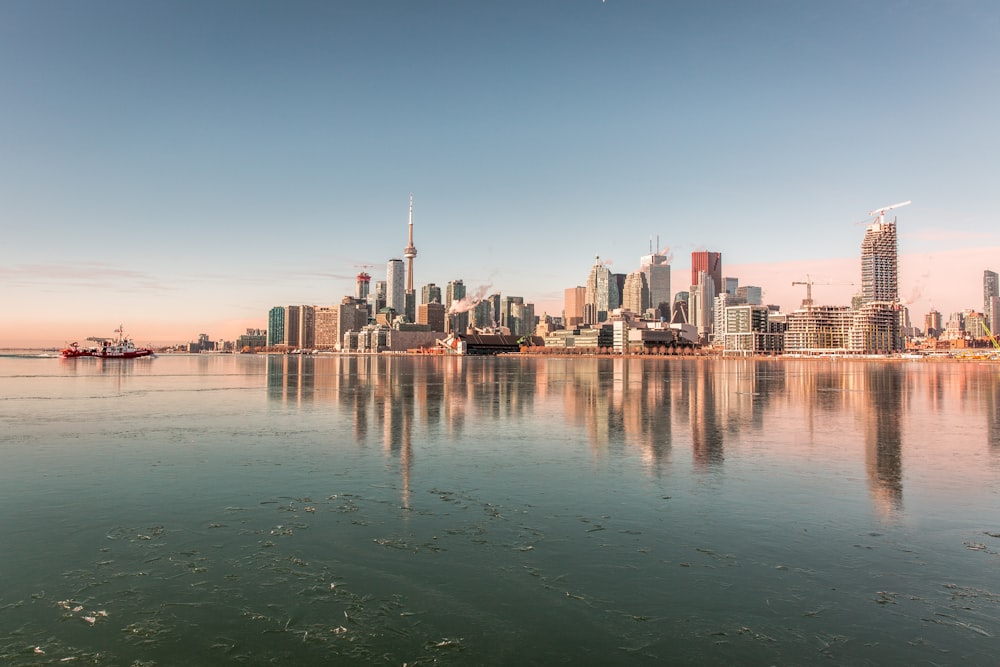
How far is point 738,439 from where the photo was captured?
126 feet

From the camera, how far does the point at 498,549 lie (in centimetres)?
1773

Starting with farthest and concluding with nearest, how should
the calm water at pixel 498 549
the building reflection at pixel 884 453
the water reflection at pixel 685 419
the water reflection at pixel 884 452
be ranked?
the water reflection at pixel 685 419 → the water reflection at pixel 884 452 → the building reflection at pixel 884 453 → the calm water at pixel 498 549

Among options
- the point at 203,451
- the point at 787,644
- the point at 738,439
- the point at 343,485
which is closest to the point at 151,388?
the point at 203,451

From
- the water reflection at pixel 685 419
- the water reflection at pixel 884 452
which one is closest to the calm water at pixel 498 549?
the water reflection at pixel 884 452

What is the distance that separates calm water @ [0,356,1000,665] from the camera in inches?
493

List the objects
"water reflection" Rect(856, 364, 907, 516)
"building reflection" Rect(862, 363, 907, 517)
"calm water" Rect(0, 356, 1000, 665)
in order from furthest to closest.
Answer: "water reflection" Rect(856, 364, 907, 516), "building reflection" Rect(862, 363, 907, 517), "calm water" Rect(0, 356, 1000, 665)

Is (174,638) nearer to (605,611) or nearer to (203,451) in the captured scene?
(605,611)

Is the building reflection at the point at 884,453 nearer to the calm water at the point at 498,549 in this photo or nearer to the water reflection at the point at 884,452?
the water reflection at the point at 884,452

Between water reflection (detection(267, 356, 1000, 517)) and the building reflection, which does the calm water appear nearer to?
the building reflection

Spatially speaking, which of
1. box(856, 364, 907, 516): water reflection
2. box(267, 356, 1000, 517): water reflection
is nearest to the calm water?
box(856, 364, 907, 516): water reflection

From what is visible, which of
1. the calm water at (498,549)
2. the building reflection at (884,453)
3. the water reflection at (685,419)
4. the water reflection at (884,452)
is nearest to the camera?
the calm water at (498,549)

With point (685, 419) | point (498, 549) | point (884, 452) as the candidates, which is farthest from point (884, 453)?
point (498, 549)

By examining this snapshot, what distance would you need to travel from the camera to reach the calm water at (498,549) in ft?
41.1

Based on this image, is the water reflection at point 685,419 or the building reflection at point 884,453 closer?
the building reflection at point 884,453
